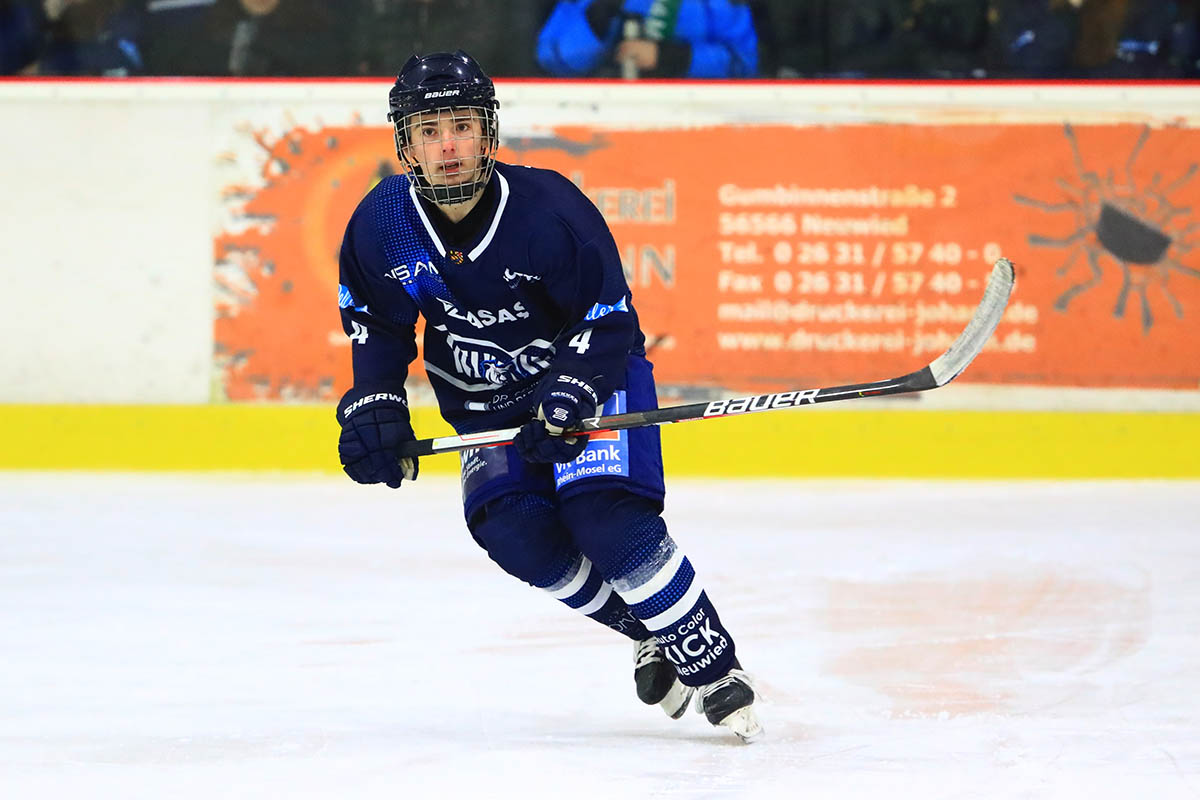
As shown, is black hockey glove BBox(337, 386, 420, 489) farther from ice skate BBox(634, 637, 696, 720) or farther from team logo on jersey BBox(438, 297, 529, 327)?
ice skate BBox(634, 637, 696, 720)

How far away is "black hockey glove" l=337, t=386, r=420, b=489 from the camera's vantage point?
2.14 m

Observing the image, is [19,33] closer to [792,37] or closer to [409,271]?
[792,37]

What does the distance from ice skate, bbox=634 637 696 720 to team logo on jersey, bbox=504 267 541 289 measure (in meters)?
0.53

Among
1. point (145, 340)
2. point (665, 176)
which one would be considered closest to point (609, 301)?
point (665, 176)

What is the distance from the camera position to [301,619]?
285 centimetres

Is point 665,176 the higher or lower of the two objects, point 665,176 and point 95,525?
the higher

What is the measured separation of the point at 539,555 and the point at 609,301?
14.3 inches

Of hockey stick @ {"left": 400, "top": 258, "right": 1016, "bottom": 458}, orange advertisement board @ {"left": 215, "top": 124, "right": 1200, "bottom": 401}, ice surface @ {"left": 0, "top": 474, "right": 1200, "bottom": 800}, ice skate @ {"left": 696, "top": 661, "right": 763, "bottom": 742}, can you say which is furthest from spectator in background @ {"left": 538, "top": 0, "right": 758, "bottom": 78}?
ice skate @ {"left": 696, "top": 661, "right": 763, "bottom": 742}

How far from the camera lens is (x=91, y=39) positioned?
490cm

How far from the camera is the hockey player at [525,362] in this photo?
204cm

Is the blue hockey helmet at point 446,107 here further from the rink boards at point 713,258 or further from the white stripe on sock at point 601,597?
the rink boards at point 713,258

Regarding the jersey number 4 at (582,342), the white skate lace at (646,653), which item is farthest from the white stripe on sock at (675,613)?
the jersey number 4 at (582,342)

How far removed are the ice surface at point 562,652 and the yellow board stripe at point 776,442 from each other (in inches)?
12.5

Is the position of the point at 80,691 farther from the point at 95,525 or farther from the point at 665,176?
the point at 665,176
